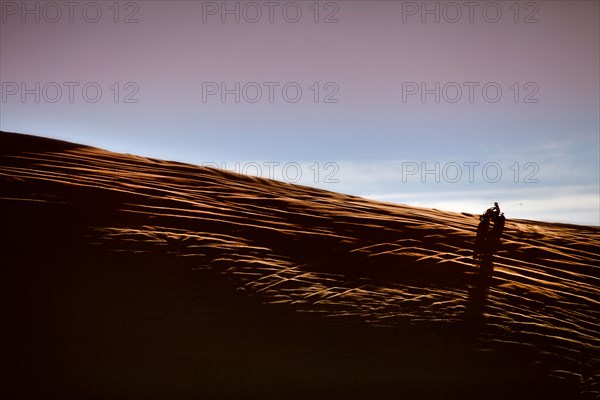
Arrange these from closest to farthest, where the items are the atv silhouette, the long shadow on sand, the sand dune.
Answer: the sand dune, the long shadow on sand, the atv silhouette

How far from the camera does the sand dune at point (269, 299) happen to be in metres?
2.96

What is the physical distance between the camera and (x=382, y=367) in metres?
3.06

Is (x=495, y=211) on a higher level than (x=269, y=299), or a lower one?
higher

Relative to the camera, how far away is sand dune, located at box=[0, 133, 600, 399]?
2.96 m

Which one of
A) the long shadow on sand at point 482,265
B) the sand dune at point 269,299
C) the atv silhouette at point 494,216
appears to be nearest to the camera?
the sand dune at point 269,299

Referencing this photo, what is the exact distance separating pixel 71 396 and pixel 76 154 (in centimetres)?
289

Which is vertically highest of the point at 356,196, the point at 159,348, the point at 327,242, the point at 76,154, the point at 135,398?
the point at 76,154

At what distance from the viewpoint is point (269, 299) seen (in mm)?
3383

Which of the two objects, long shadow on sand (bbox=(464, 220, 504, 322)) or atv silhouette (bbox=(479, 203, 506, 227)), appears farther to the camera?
atv silhouette (bbox=(479, 203, 506, 227))

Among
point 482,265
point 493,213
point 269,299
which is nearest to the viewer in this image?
point 269,299

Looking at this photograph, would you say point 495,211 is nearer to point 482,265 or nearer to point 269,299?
point 482,265

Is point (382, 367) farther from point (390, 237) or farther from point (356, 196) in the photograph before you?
point (356, 196)

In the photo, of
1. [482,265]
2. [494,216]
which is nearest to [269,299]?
[482,265]

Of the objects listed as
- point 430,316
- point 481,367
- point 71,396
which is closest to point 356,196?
point 430,316
